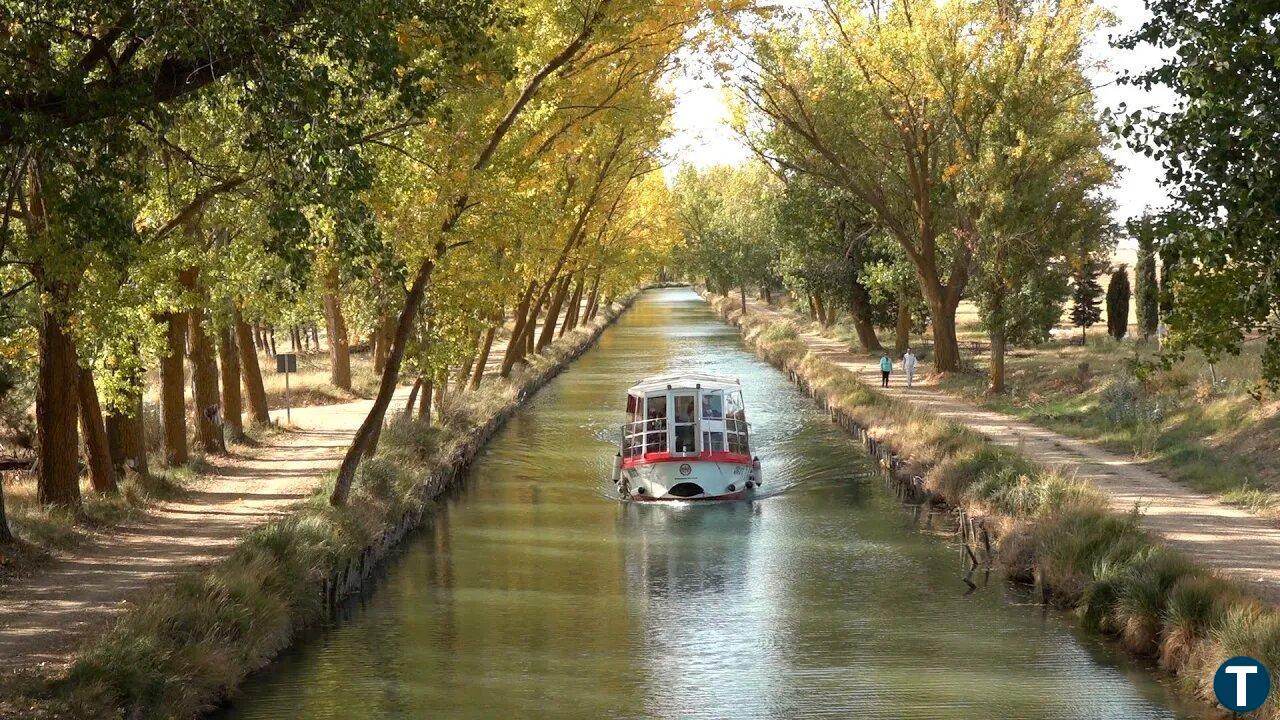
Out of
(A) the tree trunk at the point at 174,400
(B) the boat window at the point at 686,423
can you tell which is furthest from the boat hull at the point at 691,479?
(A) the tree trunk at the point at 174,400

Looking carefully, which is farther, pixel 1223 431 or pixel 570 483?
pixel 570 483

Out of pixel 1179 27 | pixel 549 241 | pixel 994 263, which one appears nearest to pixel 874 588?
pixel 1179 27

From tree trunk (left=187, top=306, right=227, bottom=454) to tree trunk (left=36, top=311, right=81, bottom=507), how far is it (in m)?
8.44

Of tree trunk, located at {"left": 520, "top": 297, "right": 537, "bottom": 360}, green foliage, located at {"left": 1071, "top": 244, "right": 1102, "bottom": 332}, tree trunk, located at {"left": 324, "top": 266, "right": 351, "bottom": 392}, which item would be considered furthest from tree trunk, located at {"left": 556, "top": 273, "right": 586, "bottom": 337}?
tree trunk, located at {"left": 324, "top": 266, "right": 351, "bottom": 392}

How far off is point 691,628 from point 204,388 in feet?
48.9

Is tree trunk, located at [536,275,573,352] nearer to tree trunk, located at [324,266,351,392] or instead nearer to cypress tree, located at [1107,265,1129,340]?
tree trunk, located at [324,266,351,392]

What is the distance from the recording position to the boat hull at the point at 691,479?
31109 millimetres

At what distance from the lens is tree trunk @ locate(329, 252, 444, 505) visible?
24016 millimetres

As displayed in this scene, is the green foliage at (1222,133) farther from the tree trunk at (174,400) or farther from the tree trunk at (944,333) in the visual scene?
the tree trunk at (944,333)

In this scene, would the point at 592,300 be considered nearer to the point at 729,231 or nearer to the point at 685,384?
the point at 729,231

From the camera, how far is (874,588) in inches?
894

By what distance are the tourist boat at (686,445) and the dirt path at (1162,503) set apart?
636 centimetres

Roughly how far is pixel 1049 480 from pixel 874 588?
408 centimetres

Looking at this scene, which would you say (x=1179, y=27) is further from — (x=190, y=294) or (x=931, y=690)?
(x=190, y=294)
